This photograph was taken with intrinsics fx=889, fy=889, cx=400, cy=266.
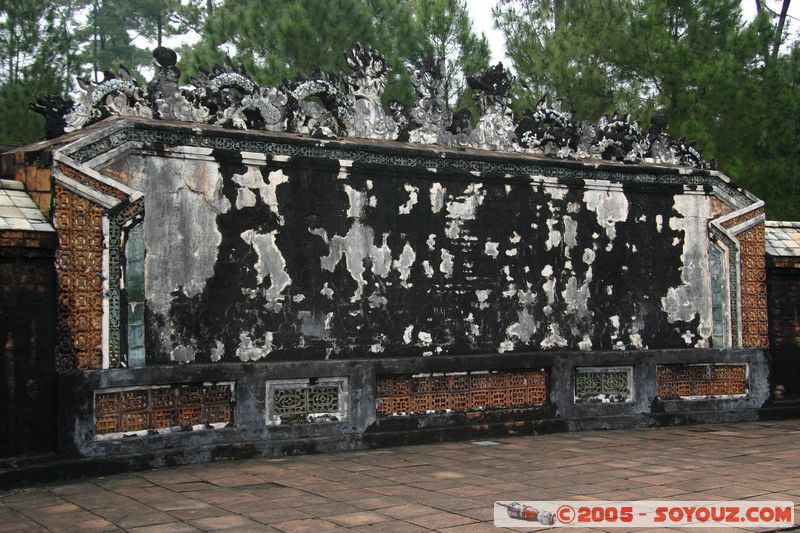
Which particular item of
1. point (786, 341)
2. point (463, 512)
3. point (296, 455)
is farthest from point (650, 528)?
point (786, 341)

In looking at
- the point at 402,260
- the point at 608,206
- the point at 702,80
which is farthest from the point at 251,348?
the point at 702,80

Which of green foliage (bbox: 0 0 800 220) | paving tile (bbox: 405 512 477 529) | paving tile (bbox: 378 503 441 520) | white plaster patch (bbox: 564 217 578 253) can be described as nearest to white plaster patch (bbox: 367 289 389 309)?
white plaster patch (bbox: 564 217 578 253)

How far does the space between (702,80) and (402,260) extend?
8.42 meters

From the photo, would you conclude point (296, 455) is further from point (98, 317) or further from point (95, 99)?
point (95, 99)

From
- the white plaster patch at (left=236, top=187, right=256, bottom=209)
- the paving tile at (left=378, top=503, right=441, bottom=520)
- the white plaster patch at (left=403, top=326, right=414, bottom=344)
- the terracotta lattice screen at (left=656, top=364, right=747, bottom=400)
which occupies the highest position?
the white plaster patch at (left=236, top=187, right=256, bottom=209)

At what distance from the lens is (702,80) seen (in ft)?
48.6

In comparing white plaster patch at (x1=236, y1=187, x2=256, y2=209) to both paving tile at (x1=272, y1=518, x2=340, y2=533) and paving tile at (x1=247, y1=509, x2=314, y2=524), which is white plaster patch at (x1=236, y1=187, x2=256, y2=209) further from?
paving tile at (x1=272, y1=518, x2=340, y2=533)

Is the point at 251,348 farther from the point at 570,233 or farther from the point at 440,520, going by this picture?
the point at 570,233

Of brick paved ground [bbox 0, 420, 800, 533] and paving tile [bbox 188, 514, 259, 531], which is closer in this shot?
paving tile [bbox 188, 514, 259, 531]

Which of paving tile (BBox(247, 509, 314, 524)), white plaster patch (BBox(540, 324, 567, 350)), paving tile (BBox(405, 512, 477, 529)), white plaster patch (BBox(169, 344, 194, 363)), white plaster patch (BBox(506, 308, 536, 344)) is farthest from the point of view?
white plaster patch (BBox(540, 324, 567, 350))

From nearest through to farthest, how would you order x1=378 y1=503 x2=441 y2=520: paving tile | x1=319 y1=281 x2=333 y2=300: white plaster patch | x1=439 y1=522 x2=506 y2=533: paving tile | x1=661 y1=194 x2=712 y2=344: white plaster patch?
x1=439 y1=522 x2=506 y2=533: paving tile
x1=378 y1=503 x2=441 y2=520: paving tile
x1=319 y1=281 x2=333 y2=300: white plaster patch
x1=661 y1=194 x2=712 y2=344: white plaster patch

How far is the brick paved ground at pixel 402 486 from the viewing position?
5.53m

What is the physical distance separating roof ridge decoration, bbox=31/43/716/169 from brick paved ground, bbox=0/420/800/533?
311cm

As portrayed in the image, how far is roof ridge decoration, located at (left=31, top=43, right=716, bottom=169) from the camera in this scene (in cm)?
773
